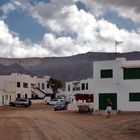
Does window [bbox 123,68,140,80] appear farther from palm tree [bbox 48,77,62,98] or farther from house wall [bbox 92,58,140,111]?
palm tree [bbox 48,77,62,98]

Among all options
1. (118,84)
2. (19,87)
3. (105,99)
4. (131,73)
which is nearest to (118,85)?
(118,84)

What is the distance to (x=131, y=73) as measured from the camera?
50.6 m

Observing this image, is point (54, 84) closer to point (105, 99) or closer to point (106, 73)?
point (106, 73)

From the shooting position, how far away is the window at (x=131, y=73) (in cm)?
5022

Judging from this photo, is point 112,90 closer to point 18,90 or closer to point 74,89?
point 18,90

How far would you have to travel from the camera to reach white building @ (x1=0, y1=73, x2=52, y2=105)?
85.7 m

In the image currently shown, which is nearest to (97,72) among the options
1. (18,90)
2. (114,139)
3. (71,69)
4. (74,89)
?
(114,139)

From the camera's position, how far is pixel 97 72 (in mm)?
51688

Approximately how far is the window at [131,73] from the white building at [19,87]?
111 ft

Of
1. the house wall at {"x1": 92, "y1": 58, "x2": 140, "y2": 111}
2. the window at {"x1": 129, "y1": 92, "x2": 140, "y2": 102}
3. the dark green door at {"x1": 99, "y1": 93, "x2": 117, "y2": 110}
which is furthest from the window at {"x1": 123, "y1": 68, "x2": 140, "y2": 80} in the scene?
the dark green door at {"x1": 99, "y1": 93, "x2": 117, "y2": 110}

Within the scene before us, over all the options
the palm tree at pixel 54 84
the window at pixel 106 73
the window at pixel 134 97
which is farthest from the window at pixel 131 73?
the palm tree at pixel 54 84

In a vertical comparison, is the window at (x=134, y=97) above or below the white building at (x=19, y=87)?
below

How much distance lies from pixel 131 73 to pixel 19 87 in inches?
1935

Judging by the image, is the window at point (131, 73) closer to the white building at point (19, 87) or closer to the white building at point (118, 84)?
the white building at point (118, 84)
